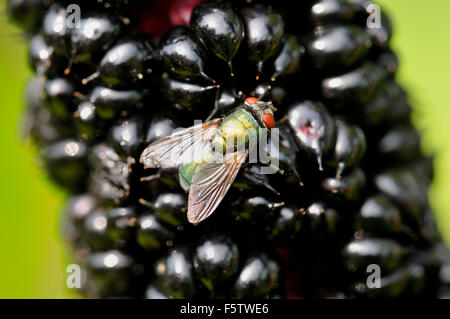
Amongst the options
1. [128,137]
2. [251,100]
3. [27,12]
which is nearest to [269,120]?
[251,100]

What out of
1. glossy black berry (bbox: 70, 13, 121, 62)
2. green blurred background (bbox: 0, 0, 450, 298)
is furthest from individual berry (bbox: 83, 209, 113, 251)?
green blurred background (bbox: 0, 0, 450, 298)

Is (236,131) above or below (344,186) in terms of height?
above

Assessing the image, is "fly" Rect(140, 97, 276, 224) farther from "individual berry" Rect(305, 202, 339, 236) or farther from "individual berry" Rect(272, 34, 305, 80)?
"individual berry" Rect(305, 202, 339, 236)

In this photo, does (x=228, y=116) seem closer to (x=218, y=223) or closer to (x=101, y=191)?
(x=218, y=223)

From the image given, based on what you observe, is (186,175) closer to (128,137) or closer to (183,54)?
(128,137)

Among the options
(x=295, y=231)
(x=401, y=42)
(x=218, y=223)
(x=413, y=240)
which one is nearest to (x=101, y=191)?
(x=218, y=223)

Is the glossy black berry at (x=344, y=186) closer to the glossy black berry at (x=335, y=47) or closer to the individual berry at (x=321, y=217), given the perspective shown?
the individual berry at (x=321, y=217)
